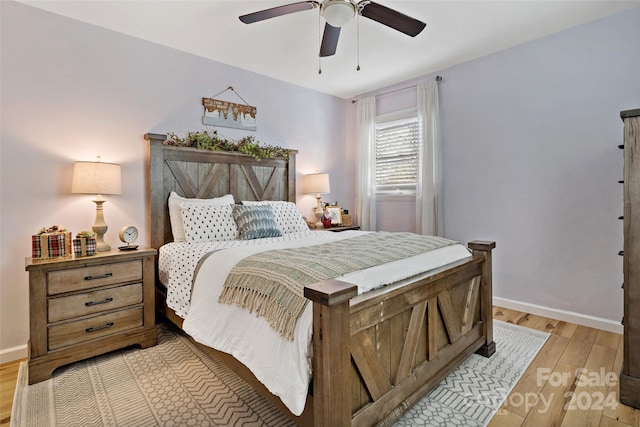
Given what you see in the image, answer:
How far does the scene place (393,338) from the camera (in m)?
1.62

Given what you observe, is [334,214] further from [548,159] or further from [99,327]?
[99,327]

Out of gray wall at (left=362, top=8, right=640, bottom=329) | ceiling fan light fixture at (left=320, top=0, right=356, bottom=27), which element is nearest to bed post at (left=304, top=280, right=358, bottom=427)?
ceiling fan light fixture at (left=320, top=0, right=356, bottom=27)

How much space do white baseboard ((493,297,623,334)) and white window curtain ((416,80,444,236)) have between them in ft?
3.36

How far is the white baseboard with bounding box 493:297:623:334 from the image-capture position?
2.74 meters

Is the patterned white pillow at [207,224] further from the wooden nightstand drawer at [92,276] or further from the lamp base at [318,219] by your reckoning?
the lamp base at [318,219]

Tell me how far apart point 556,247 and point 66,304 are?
13.5 feet

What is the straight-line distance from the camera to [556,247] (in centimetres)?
303

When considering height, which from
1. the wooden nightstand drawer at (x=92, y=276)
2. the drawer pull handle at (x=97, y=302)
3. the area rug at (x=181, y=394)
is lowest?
the area rug at (x=181, y=394)

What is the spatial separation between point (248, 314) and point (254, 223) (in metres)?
1.35

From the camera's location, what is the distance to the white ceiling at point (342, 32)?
2.50 metres

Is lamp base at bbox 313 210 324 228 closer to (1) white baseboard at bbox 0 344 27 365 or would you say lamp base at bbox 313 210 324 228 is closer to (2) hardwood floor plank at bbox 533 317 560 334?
(2) hardwood floor plank at bbox 533 317 560 334

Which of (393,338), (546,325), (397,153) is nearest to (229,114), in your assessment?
(397,153)

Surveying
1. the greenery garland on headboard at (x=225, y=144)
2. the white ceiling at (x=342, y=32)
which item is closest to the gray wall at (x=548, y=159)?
the white ceiling at (x=342, y=32)

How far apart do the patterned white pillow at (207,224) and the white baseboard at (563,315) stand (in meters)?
2.92
